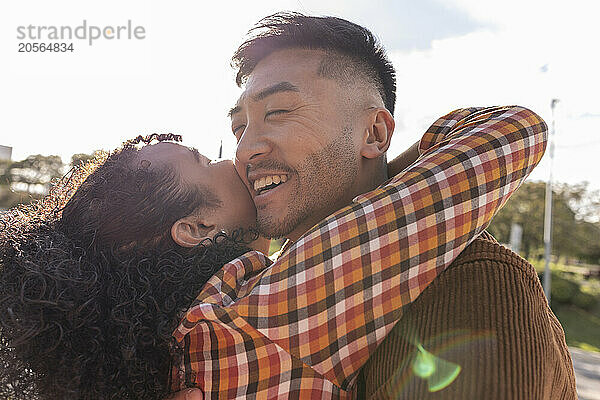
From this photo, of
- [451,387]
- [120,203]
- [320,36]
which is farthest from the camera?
[320,36]

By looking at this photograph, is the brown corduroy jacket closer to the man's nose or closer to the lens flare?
the lens flare

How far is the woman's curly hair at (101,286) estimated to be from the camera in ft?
4.72

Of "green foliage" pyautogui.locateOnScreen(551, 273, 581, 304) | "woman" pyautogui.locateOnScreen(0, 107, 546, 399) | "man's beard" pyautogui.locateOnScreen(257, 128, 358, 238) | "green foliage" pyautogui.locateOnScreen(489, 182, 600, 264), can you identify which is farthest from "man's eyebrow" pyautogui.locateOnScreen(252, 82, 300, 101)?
"green foliage" pyautogui.locateOnScreen(489, 182, 600, 264)

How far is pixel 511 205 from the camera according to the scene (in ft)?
90.7

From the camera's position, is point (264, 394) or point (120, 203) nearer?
point (264, 394)

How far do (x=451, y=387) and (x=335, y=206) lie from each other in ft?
3.67

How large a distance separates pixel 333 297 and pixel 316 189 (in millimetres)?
791

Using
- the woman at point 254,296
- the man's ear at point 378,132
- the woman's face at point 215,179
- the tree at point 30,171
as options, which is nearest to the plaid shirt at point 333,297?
the woman at point 254,296

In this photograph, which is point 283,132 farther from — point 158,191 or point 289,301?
point 289,301

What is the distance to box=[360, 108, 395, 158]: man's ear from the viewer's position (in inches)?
89.6

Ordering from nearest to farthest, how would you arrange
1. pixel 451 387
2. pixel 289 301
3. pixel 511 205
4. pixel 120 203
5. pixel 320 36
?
pixel 451 387, pixel 289 301, pixel 120 203, pixel 320 36, pixel 511 205

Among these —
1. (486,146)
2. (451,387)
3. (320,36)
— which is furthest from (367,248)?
(320,36)

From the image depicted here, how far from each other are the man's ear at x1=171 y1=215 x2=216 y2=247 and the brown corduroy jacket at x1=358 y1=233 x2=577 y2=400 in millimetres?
784

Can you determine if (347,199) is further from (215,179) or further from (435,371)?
(435,371)
